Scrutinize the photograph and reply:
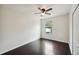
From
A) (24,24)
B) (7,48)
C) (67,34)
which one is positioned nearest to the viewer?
(7,48)

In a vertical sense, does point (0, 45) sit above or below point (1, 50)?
above

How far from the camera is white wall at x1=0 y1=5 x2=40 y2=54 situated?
2.79 metres

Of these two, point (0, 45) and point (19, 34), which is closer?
point (0, 45)

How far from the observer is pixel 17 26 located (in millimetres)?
3365

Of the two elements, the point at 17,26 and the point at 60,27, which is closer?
the point at 60,27

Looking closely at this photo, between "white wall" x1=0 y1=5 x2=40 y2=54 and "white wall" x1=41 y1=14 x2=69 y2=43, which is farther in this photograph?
"white wall" x1=41 y1=14 x2=69 y2=43

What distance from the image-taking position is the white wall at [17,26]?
2.79 m

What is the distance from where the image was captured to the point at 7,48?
294cm
